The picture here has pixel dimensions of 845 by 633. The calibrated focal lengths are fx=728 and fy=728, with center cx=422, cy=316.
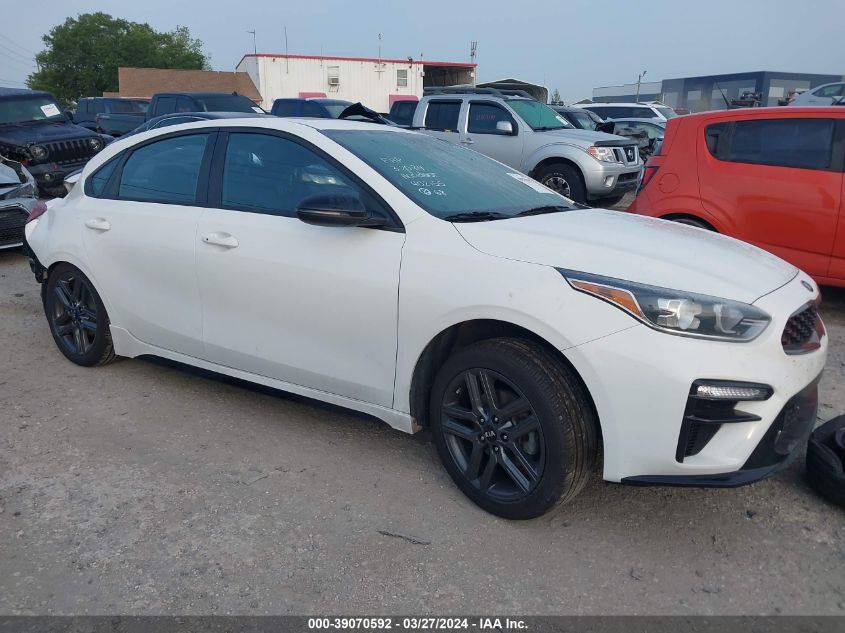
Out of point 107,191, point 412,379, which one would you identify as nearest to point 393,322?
point 412,379

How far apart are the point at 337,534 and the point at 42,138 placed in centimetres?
1176

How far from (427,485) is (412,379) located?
530mm

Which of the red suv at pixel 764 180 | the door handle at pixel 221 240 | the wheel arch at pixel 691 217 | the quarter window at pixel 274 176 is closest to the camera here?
the quarter window at pixel 274 176

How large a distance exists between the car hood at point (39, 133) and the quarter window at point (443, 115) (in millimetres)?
6045

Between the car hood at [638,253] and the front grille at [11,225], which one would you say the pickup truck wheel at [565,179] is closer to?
the front grille at [11,225]

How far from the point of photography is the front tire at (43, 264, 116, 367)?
455 centimetres

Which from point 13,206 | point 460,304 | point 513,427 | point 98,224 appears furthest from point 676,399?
point 13,206

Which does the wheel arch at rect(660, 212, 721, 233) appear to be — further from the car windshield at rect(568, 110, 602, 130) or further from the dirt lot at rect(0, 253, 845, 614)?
the car windshield at rect(568, 110, 602, 130)

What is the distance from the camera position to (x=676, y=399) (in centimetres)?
258

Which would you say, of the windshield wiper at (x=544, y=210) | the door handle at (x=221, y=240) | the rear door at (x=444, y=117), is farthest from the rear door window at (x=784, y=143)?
the rear door at (x=444, y=117)

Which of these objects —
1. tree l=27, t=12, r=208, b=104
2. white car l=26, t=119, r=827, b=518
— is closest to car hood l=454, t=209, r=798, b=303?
white car l=26, t=119, r=827, b=518

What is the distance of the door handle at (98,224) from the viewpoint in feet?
14.2

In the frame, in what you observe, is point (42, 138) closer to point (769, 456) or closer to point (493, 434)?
point (493, 434)

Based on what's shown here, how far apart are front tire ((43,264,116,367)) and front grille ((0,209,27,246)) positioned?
12.4 feet
